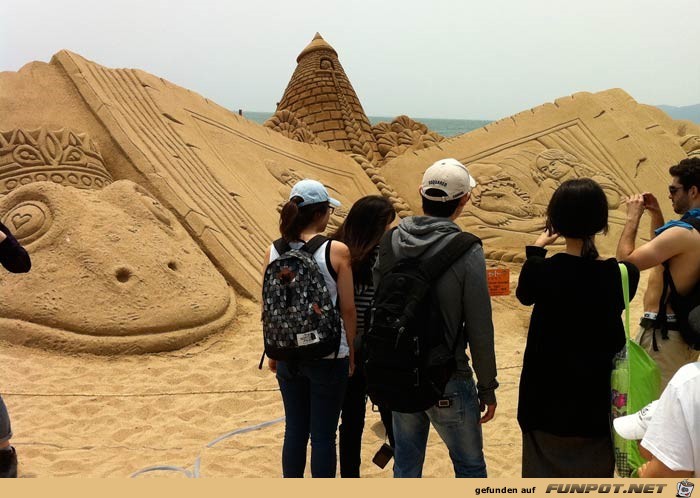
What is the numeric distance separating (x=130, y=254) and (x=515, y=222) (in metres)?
5.81

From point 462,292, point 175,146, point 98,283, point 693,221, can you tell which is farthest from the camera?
point 175,146

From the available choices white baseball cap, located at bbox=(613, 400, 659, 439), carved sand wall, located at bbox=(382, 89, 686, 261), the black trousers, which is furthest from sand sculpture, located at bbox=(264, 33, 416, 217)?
white baseball cap, located at bbox=(613, 400, 659, 439)

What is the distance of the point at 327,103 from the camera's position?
11086 mm

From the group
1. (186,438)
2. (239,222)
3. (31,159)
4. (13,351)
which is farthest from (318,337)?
(31,159)

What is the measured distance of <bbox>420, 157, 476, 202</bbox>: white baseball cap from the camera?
171cm

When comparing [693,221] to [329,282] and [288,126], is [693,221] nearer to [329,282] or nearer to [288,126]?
[329,282]

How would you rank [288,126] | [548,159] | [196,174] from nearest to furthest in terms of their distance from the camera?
[196,174], [548,159], [288,126]

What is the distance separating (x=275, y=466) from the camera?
271 centimetres

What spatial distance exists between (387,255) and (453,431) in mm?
580

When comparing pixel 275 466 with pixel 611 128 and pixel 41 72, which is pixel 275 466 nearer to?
pixel 41 72

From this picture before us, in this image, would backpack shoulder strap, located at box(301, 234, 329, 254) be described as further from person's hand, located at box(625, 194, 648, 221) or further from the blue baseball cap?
person's hand, located at box(625, 194, 648, 221)

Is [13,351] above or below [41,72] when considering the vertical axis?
below

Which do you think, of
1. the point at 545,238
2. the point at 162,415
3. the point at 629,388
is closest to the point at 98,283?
the point at 162,415

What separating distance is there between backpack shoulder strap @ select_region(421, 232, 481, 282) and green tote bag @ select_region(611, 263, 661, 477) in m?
0.46
